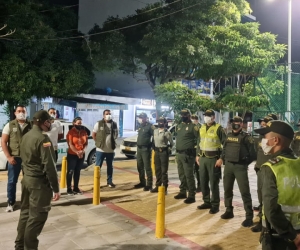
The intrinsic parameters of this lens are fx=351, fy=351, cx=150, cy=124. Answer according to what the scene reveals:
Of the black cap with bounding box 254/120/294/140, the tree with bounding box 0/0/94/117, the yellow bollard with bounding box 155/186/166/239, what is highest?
the tree with bounding box 0/0/94/117

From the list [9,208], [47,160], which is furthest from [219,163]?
[9,208]

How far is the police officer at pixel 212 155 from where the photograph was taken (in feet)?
21.5

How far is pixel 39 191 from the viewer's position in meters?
4.20

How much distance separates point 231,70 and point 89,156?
6837 mm

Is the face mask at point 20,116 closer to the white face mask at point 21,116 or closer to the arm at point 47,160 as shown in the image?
the white face mask at point 21,116

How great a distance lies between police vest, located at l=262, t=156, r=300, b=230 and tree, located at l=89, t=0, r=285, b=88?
37.4ft

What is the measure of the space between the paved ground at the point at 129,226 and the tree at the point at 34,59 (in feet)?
21.9

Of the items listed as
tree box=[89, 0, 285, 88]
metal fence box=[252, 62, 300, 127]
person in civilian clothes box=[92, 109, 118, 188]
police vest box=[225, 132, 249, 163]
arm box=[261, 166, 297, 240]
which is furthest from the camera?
tree box=[89, 0, 285, 88]

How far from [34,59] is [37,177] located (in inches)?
457

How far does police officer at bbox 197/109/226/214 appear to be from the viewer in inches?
258

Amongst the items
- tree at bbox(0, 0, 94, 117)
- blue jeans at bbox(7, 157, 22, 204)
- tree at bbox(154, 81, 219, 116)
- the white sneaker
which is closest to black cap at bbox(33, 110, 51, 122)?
blue jeans at bbox(7, 157, 22, 204)

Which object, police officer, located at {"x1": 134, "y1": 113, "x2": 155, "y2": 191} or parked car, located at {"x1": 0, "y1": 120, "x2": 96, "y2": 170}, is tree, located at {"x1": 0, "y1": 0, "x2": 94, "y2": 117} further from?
police officer, located at {"x1": 134, "y1": 113, "x2": 155, "y2": 191}

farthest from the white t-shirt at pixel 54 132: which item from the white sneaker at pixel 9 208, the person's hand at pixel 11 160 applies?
the white sneaker at pixel 9 208

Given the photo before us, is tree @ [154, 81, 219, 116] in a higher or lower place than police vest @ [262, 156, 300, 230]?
higher
